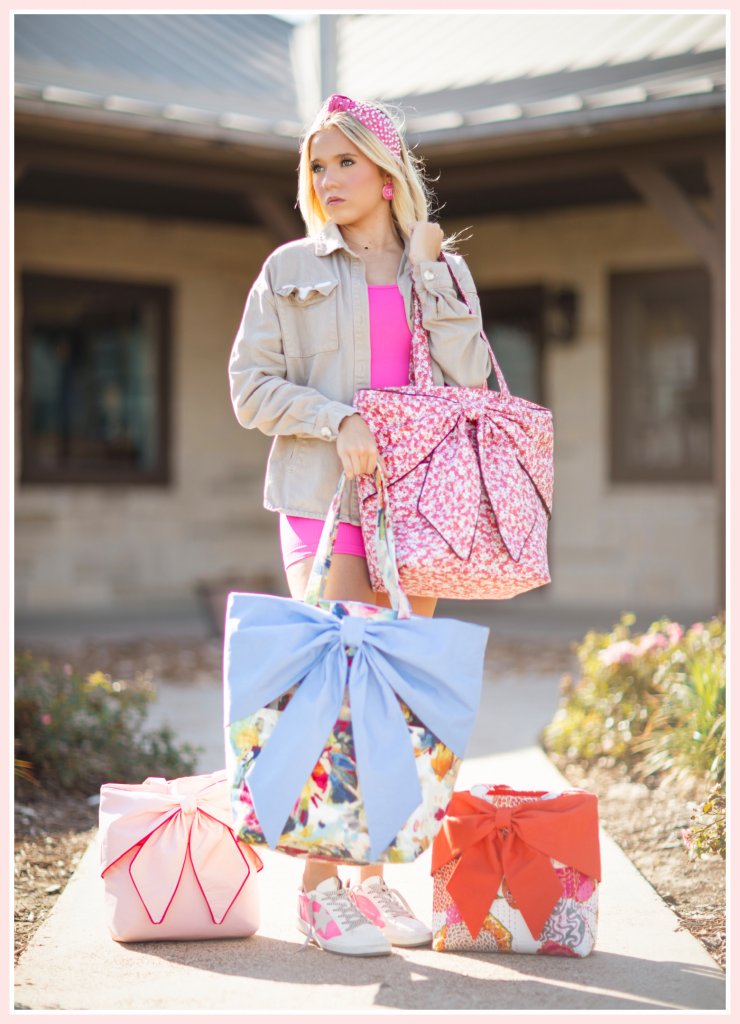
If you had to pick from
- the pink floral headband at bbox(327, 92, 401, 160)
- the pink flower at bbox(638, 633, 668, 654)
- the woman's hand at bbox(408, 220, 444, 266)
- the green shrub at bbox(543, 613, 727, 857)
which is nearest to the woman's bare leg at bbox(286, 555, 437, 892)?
the woman's hand at bbox(408, 220, 444, 266)

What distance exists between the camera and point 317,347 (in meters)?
2.43

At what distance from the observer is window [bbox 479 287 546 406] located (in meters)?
9.05

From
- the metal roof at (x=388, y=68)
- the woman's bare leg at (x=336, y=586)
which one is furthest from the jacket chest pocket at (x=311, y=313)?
the metal roof at (x=388, y=68)

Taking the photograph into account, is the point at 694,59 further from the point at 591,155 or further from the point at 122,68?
the point at 122,68

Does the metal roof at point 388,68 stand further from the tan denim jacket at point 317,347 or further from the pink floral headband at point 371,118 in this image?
the tan denim jacket at point 317,347

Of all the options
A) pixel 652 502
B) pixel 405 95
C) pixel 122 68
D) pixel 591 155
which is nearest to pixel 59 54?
pixel 122 68

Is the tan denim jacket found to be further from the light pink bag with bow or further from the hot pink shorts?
the light pink bag with bow

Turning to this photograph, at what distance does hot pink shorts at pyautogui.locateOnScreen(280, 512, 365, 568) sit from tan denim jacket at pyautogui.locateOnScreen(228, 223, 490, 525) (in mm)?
25

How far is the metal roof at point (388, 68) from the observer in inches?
237

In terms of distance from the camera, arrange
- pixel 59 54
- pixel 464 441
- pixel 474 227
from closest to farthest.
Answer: pixel 464 441, pixel 59 54, pixel 474 227

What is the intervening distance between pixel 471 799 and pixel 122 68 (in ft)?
20.3

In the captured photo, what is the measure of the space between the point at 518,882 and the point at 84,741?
2.08 metres

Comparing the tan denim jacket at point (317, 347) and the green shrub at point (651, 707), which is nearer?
the tan denim jacket at point (317, 347)

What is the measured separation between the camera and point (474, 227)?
359 inches
